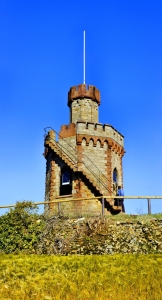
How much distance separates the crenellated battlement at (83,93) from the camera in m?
30.5

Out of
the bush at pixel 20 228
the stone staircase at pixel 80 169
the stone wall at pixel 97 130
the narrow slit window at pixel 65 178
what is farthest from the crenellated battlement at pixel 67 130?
the bush at pixel 20 228

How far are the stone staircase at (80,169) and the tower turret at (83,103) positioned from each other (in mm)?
3595

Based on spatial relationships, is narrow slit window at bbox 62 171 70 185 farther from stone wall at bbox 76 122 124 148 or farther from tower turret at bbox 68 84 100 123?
tower turret at bbox 68 84 100 123

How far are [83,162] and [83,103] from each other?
21.6ft

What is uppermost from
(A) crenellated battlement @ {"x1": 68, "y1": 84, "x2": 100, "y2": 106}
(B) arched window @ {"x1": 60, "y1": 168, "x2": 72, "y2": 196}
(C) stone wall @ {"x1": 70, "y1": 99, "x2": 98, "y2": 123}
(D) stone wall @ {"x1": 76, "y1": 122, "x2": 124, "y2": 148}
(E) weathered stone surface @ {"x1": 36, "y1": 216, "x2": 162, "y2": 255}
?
(A) crenellated battlement @ {"x1": 68, "y1": 84, "x2": 100, "y2": 106}

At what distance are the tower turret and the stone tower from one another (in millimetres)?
104

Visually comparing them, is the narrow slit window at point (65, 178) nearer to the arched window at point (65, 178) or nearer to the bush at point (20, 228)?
the arched window at point (65, 178)

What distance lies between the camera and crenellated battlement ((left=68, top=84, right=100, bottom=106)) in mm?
30547

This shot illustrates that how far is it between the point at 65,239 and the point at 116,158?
14160 millimetres

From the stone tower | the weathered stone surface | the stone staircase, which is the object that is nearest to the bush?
the weathered stone surface

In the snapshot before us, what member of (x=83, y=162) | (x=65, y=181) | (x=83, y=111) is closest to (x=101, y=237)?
(x=83, y=162)

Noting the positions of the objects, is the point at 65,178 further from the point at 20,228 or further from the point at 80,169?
the point at 20,228

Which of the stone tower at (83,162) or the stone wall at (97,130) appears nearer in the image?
the stone tower at (83,162)

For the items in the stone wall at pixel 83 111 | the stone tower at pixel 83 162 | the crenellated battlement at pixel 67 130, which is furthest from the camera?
the stone wall at pixel 83 111
